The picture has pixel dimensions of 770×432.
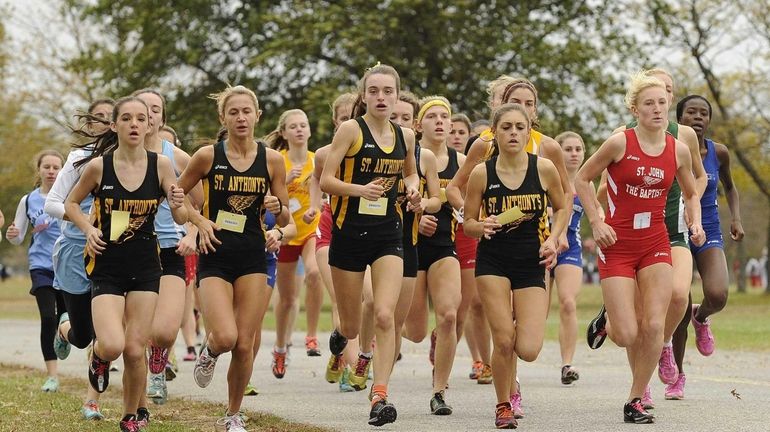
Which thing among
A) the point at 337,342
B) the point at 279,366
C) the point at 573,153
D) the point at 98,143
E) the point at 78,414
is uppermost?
the point at 573,153

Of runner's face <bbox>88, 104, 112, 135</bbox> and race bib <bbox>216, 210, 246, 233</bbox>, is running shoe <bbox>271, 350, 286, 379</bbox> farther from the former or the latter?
race bib <bbox>216, 210, 246, 233</bbox>

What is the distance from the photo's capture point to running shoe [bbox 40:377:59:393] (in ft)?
39.3

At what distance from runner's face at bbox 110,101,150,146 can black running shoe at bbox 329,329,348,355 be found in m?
2.99

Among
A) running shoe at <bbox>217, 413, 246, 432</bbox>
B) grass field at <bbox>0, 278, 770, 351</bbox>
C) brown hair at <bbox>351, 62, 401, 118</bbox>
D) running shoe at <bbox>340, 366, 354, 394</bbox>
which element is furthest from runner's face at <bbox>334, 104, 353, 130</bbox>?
grass field at <bbox>0, 278, 770, 351</bbox>

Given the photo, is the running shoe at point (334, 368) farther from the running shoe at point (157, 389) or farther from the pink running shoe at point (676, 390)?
the pink running shoe at point (676, 390)

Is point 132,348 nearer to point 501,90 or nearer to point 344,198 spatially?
point 344,198

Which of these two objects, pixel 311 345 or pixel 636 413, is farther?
pixel 311 345

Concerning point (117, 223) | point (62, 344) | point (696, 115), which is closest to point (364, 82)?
point (117, 223)

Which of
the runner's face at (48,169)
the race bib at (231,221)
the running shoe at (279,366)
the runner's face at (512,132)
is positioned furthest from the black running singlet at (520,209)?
the runner's face at (48,169)

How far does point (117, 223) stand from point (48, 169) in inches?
179

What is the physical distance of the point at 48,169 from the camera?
12672 millimetres

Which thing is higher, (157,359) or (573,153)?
(573,153)

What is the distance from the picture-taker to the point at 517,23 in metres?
32.5

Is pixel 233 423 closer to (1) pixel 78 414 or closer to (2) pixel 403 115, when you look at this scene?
(1) pixel 78 414
